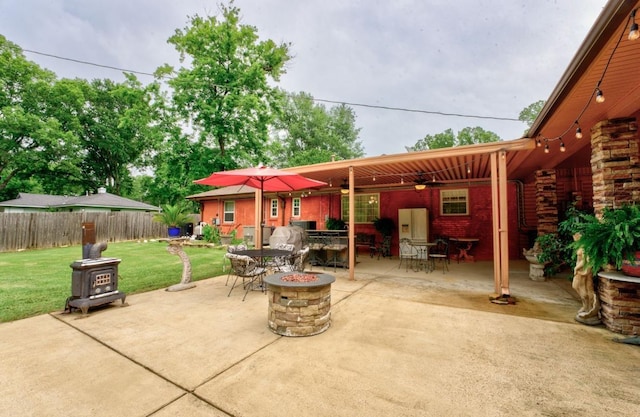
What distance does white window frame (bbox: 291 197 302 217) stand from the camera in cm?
1249

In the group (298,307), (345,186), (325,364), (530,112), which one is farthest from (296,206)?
(530,112)

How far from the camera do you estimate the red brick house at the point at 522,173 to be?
2631mm

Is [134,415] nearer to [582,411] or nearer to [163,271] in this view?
[582,411]

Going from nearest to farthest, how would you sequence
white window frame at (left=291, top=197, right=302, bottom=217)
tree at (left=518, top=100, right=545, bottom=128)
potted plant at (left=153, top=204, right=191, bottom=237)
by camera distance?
white window frame at (left=291, top=197, right=302, bottom=217)
potted plant at (left=153, top=204, right=191, bottom=237)
tree at (left=518, top=100, right=545, bottom=128)

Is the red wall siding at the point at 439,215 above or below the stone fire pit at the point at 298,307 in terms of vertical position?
above

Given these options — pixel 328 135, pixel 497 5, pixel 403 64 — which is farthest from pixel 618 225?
pixel 328 135

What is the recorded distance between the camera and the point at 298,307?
3166 millimetres

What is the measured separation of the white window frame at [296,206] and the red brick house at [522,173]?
0.05 meters

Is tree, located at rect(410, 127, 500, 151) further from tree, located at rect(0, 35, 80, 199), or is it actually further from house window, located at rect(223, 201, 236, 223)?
tree, located at rect(0, 35, 80, 199)

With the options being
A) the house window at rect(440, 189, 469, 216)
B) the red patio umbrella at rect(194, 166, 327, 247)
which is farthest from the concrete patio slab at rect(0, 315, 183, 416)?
the house window at rect(440, 189, 469, 216)

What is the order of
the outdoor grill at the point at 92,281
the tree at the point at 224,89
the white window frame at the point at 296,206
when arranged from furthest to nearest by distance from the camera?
1. the tree at the point at 224,89
2. the white window frame at the point at 296,206
3. the outdoor grill at the point at 92,281

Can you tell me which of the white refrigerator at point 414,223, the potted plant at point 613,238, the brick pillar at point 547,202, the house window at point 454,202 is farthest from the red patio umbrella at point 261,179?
the brick pillar at point 547,202

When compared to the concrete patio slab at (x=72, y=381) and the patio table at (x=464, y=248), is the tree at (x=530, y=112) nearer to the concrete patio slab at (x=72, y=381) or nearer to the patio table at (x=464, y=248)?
the patio table at (x=464, y=248)

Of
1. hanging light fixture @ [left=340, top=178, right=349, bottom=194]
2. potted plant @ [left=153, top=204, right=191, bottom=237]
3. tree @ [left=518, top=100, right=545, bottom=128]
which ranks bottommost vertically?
potted plant @ [left=153, top=204, right=191, bottom=237]
